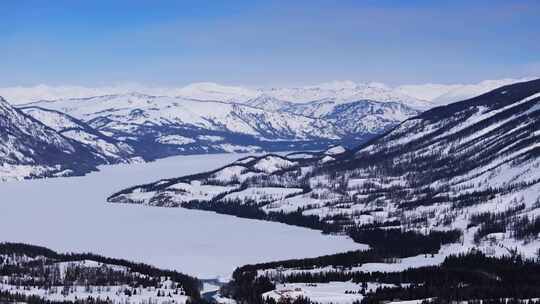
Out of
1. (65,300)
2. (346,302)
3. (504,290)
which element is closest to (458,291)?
(504,290)

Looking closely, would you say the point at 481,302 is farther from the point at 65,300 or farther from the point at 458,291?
the point at 65,300

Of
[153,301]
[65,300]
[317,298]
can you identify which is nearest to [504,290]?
[317,298]

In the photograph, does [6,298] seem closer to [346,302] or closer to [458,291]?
[346,302]

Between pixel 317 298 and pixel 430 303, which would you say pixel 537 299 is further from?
pixel 317 298

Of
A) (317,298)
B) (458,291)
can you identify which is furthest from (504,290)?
(317,298)

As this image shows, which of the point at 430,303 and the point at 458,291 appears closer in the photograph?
the point at 430,303

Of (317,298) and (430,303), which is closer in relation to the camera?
(430,303)
